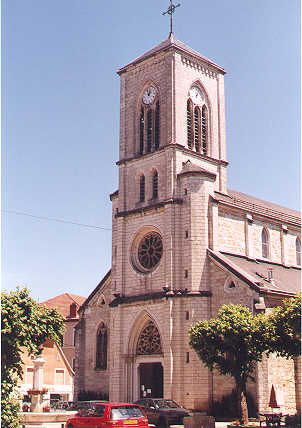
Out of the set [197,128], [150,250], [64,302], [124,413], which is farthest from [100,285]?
[124,413]

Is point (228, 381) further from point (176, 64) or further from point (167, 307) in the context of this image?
point (176, 64)

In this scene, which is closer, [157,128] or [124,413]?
[124,413]

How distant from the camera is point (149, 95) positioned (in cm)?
4878

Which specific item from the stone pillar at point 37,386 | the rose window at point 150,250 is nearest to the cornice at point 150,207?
the rose window at point 150,250

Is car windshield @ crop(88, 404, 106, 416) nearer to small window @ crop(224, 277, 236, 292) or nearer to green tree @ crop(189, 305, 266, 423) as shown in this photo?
green tree @ crop(189, 305, 266, 423)

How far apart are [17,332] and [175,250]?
2032cm

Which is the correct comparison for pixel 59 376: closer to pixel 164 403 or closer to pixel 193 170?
pixel 193 170

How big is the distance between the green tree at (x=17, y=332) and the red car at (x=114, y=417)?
9.67ft

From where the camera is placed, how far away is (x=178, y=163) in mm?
44656

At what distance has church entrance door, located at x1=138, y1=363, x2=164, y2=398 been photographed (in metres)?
42.2

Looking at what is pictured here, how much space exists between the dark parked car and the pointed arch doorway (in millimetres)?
10407

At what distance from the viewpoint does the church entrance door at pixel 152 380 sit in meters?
42.2

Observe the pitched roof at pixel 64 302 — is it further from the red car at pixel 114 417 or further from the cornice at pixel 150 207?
the red car at pixel 114 417

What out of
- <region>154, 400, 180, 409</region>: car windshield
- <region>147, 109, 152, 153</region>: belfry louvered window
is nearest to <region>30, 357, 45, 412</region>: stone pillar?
<region>154, 400, 180, 409</region>: car windshield
